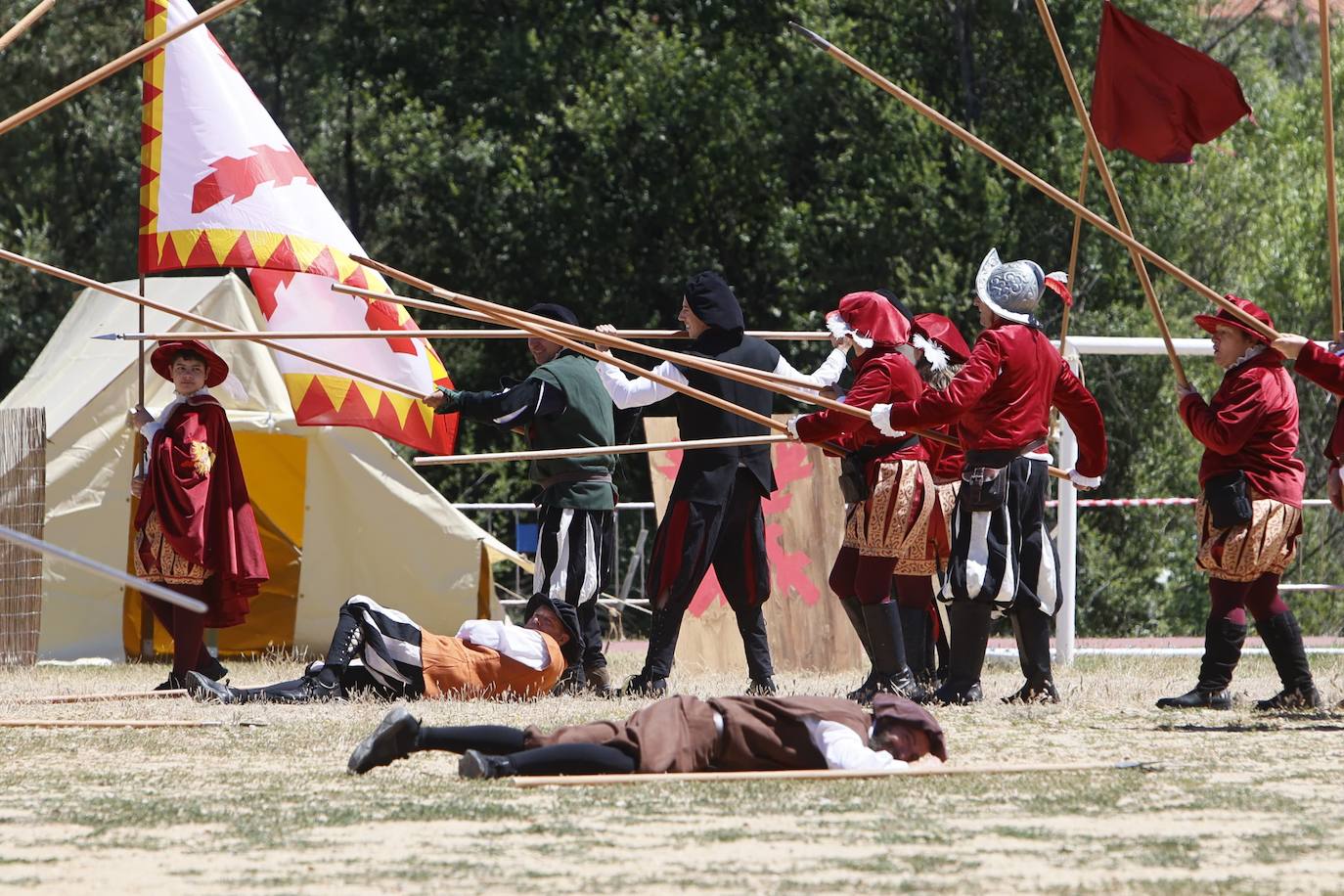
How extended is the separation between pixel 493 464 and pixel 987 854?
1462cm

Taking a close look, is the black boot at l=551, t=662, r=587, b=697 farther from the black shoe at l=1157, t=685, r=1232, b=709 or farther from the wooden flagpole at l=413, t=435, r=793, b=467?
the black shoe at l=1157, t=685, r=1232, b=709

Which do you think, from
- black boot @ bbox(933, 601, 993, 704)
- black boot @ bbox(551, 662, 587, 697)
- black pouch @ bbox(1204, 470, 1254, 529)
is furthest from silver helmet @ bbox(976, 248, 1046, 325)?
black boot @ bbox(551, 662, 587, 697)

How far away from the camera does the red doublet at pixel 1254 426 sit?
7.18 metres

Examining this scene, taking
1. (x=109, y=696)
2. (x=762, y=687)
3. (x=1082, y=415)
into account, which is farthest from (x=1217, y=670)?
(x=109, y=696)

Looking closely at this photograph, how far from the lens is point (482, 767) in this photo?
526cm

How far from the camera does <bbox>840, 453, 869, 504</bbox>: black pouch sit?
7648 mm

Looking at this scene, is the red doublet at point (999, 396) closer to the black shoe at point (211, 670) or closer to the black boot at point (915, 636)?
the black boot at point (915, 636)

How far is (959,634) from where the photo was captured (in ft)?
24.6

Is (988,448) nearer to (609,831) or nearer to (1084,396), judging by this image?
(1084,396)

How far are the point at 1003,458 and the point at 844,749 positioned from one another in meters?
2.24

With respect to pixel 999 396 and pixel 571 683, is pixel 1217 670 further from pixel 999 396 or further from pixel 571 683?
pixel 571 683

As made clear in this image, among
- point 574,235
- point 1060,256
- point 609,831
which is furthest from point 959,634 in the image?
point 574,235

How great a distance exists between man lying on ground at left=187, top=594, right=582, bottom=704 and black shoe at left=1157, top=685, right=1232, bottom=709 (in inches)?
98.1

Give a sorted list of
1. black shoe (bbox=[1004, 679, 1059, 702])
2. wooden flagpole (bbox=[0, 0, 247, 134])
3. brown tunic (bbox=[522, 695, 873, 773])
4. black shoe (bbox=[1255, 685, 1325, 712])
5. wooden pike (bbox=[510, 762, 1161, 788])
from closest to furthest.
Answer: wooden pike (bbox=[510, 762, 1161, 788])
brown tunic (bbox=[522, 695, 873, 773])
wooden flagpole (bbox=[0, 0, 247, 134])
black shoe (bbox=[1255, 685, 1325, 712])
black shoe (bbox=[1004, 679, 1059, 702])
